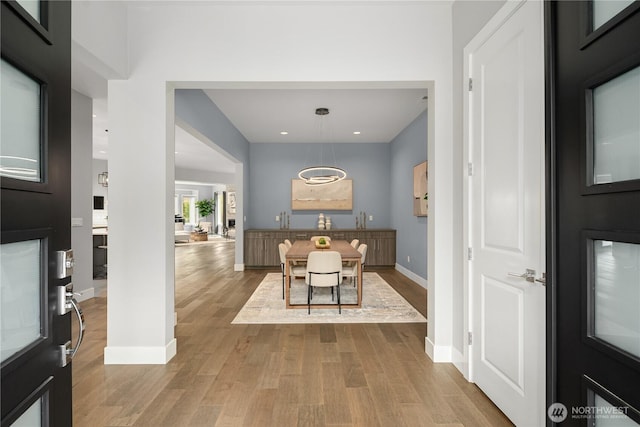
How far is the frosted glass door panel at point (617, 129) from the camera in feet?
3.74

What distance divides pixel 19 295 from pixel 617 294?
1900mm

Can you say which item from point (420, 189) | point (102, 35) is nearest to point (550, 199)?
point (102, 35)

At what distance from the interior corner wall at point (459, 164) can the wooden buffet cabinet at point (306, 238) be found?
4660mm

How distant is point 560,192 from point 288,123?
5294 millimetres

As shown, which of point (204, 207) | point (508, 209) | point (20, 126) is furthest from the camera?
point (204, 207)

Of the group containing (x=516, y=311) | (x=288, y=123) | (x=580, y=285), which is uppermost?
(x=288, y=123)

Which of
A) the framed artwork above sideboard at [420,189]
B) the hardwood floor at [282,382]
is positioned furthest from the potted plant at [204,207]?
the hardwood floor at [282,382]

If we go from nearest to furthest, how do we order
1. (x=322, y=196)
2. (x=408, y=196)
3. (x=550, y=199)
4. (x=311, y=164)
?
(x=550, y=199) → (x=408, y=196) → (x=322, y=196) → (x=311, y=164)

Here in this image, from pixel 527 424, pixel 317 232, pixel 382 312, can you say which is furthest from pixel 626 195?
pixel 317 232

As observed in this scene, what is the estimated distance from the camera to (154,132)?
283 centimetres

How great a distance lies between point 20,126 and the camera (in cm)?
87

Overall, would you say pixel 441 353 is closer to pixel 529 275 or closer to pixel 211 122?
pixel 529 275

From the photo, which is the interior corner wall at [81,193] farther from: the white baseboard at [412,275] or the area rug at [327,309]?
the white baseboard at [412,275]

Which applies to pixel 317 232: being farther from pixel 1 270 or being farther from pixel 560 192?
pixel 1 270
